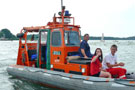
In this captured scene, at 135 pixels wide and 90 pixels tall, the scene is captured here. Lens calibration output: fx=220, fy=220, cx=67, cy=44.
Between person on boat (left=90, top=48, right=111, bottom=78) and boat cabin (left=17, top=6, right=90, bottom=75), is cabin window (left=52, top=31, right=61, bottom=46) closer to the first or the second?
boat cabin (left=17, top=6, right=90, bottom=75)

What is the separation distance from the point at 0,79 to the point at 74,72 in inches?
196

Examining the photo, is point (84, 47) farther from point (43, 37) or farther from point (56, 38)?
point (43, 37)

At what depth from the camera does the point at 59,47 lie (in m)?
7.87

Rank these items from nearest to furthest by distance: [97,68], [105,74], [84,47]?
→ [105,74], [97,68], [84,47]

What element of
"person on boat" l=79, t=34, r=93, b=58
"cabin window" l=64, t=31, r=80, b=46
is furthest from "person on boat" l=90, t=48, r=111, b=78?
"cabin window" l=64, t=31, r=80, b=46

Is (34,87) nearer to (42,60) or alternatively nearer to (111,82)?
(42,60)

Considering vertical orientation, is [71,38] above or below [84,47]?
above

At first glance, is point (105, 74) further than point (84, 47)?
No

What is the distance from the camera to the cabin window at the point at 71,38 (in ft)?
26.6

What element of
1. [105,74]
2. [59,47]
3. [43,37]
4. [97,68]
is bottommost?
[105,74]

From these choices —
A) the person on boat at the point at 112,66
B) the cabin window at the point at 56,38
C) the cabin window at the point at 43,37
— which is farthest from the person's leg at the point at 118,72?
the cabin window at the point at 43,37

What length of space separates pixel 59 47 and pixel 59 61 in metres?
0.50

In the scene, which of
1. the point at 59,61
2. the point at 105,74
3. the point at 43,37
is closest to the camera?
the point at 105,74

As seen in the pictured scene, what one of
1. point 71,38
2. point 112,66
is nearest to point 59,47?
point 71,38
